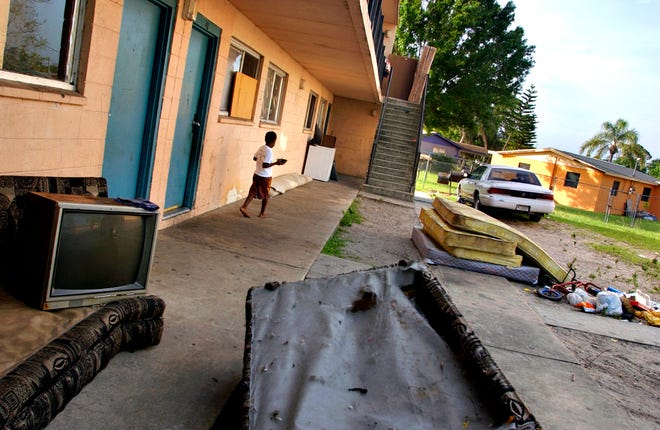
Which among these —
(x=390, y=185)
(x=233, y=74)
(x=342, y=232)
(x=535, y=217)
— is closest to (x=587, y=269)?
(x=342, y=232)

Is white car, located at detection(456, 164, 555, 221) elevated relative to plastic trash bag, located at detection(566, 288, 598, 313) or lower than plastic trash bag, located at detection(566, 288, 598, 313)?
elevated

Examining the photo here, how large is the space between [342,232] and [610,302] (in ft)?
13.5

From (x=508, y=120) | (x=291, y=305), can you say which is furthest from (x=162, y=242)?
(x=508, y=120)

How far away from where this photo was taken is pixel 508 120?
59156 millimetres

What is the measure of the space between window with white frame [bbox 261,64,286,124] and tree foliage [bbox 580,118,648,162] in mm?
53438

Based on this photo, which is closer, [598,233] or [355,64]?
[355,64]

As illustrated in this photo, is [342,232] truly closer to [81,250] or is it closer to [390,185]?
[81,250]

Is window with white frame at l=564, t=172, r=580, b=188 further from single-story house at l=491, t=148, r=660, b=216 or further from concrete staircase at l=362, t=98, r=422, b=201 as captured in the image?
concrete staircase at l=362, t=98, r=422, b=201

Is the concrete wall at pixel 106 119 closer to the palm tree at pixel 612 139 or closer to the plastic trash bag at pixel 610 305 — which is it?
the plastic trash bag at pixel 610 305

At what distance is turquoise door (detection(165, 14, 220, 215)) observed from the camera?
6.18 meters

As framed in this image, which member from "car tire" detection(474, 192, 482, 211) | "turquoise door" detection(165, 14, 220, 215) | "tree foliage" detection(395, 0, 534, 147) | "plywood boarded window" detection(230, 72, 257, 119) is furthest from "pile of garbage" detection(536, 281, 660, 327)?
"tree foliage" detection(395, 0, 534, 147)

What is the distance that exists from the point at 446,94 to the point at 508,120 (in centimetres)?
2672

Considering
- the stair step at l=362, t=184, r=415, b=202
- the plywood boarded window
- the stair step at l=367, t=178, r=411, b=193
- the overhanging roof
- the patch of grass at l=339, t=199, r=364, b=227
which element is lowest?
the patch of grass at l=339, t=199, r=364, b=227

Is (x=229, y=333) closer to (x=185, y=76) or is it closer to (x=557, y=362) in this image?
(x=557, y=362)
